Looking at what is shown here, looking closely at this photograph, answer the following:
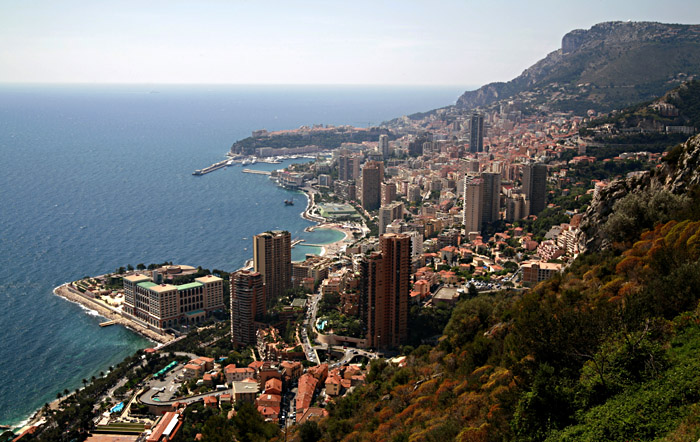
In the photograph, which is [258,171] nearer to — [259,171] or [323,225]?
[259,171]

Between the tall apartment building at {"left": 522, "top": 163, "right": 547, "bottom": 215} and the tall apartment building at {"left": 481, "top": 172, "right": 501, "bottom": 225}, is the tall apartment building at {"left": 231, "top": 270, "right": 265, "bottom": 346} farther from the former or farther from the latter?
the tall apartment building at {"left": 522, "top": 163, "right": 547, "bottom": 215}

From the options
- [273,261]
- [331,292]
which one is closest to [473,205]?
[331,292]

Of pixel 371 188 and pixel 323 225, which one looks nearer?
pixel 323 225

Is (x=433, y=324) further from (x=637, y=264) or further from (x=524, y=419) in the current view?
(x=524, y=419)

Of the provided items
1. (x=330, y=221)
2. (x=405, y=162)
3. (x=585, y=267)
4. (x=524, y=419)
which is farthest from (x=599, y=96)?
(x=524, y=419)

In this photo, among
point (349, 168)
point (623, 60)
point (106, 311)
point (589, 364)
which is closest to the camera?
point (589, 364)

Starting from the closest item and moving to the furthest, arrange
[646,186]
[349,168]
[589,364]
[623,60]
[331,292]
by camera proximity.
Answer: [589,364] → [646,186] → [331,292] → [349,168] → [623,60]
